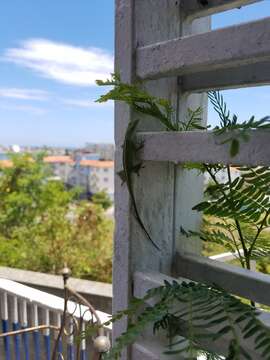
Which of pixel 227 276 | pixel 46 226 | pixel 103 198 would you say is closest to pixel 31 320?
pixel 227 276

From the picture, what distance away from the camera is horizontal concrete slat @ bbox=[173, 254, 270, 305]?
0.59 meters

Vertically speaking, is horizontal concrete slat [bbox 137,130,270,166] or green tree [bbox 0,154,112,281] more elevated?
horizontal concrete slat [bbox 137,130,270,166]

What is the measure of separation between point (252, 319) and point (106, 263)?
3807mm

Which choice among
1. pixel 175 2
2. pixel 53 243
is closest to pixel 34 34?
pixel 53 243

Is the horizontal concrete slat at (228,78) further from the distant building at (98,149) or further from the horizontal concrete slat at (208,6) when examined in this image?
the distant building at (98,149)

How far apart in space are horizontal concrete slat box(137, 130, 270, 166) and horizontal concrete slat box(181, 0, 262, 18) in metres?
0.23

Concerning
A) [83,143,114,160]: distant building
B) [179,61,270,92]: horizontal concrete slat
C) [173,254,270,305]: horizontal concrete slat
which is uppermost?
[179,61,270,92]: horizontal concrete slat

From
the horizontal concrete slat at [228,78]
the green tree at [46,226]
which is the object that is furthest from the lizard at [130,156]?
the green tree at [46,226]

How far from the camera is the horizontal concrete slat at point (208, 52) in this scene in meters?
0.51

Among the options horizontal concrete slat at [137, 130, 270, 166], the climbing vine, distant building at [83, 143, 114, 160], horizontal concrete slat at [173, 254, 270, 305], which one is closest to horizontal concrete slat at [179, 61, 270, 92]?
the climbing vine

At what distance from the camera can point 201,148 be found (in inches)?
23.1

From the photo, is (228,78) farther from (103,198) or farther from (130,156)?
(103,198)

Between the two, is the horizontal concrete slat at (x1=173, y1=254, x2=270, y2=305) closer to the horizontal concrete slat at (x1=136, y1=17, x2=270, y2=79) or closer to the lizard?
the lizard

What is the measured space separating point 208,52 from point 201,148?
14cm
